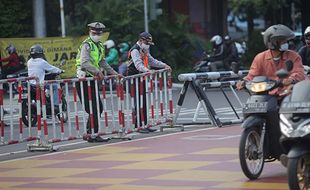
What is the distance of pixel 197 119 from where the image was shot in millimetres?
18391

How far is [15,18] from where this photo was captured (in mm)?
36094

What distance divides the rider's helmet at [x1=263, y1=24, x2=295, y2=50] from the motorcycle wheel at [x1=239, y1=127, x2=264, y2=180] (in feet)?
3.60

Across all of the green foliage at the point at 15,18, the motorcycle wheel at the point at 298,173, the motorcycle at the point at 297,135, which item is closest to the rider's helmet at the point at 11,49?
the green foliage at the point at 15,18

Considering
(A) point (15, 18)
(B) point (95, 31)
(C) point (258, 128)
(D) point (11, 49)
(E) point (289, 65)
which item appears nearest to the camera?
(E) point (289, 65)

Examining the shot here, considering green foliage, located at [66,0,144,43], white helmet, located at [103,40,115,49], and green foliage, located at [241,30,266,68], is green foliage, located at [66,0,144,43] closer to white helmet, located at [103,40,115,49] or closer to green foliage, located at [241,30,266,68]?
white helmet, located at [103,40,115,49]

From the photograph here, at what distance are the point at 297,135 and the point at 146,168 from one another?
3.39 meters

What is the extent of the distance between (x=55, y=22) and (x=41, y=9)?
4346mm

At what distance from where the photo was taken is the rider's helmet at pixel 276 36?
1098cm

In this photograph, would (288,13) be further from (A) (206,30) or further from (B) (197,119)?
(B) (197,119)

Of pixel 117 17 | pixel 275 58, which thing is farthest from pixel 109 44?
pixel 275 58

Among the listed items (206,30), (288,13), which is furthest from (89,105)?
(288,13)

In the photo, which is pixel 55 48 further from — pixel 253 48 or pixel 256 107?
pixel 256 107

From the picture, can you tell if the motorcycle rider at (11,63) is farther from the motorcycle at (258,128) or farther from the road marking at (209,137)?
the motorcycle at (258,128)

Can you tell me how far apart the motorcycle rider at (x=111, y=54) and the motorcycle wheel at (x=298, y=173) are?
21979 millimetres
